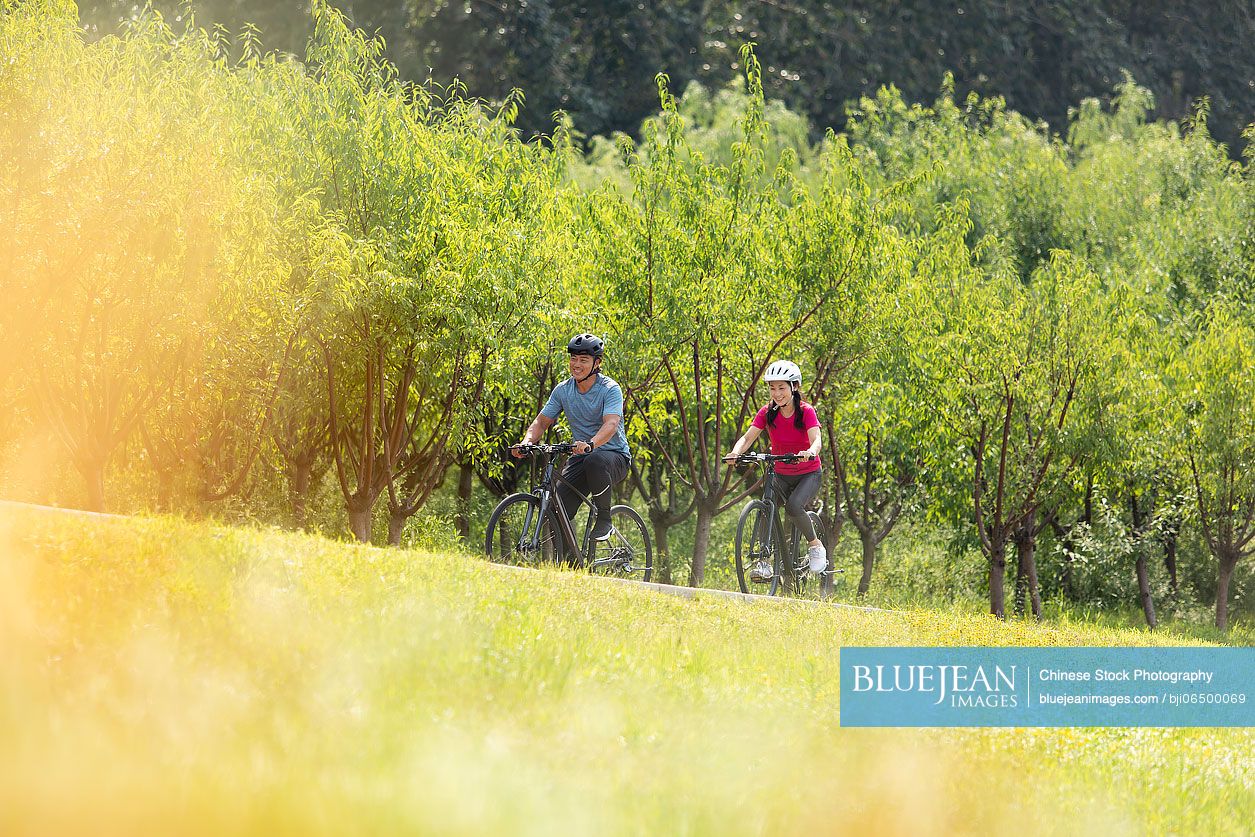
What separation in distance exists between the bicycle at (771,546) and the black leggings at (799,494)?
3.1 inches

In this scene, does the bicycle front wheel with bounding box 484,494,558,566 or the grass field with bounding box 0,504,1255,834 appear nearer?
the grass field with bounding box 0,504,1255,834

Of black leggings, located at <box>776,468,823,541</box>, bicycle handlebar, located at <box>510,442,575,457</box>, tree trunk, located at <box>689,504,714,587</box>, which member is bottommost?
tree trunk, located at <box>689,504,714,587</box>

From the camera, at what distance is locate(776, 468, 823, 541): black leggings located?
1112 centimetres

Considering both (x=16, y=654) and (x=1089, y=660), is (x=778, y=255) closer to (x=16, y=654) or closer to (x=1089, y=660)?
(x=1089, y=660)

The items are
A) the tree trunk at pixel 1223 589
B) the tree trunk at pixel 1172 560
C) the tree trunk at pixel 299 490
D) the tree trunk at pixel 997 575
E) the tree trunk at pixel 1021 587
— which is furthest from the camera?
the tree trunk at pixel 1172 560

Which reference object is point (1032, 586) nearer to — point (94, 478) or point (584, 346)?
point (584, 346)

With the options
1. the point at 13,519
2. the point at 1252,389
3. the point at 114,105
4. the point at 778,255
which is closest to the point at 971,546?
the point at 1252,389

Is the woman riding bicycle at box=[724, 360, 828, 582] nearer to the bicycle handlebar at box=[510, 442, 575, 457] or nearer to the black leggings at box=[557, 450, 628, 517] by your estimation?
the black leggings at box=[557, 450, 628, 517]

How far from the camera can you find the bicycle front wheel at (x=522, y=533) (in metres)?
10.2

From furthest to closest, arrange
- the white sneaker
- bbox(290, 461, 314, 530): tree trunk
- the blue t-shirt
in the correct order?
bbox(290, 461, 314, 530): tree trunk < the white sneaker < the blue t-shirt

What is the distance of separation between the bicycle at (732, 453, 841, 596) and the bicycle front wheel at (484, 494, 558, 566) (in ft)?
5.86

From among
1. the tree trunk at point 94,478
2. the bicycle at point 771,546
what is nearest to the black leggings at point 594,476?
the bicycle at point 771,546

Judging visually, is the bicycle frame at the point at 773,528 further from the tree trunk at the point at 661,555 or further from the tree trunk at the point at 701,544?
the tree trunk at the point at 661,555

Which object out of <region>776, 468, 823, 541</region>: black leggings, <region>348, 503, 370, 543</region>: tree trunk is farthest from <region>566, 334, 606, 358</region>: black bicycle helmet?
<region>348, 503, 370, 543</region>: tree trunk
